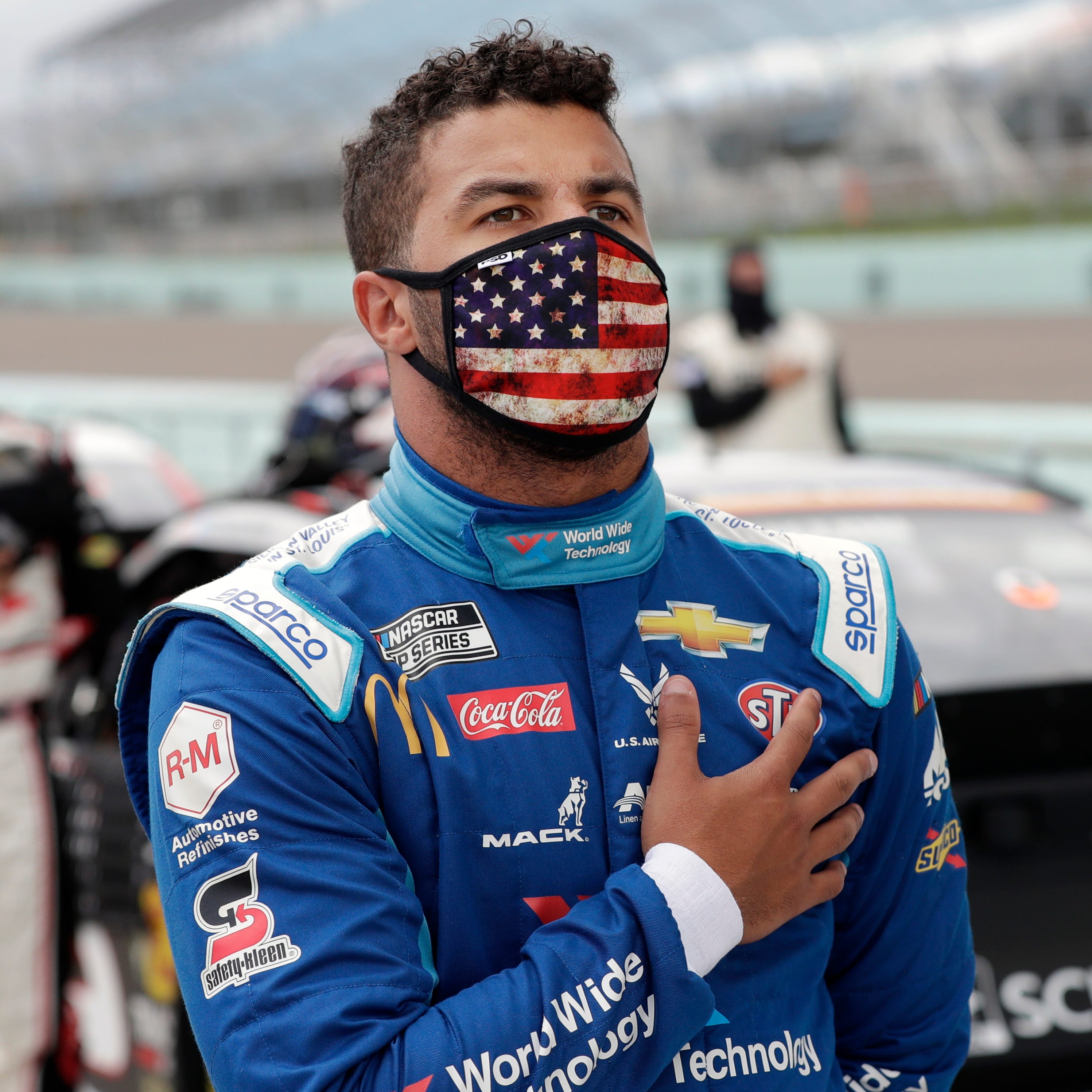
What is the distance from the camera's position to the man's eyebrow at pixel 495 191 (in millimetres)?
1557

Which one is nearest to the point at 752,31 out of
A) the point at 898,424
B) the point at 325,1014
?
the point at 898,424

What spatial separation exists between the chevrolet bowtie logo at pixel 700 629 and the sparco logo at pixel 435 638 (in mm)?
185

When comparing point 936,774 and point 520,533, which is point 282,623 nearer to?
point 520,533

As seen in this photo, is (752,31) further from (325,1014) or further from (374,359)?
(325,1014)

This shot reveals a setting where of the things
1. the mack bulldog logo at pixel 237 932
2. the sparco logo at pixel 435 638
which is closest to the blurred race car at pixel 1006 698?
the sparco logo at pixel 435 638

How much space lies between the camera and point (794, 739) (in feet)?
5.01

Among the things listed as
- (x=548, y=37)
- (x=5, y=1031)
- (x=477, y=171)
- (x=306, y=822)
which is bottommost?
(x=5, y=1031)

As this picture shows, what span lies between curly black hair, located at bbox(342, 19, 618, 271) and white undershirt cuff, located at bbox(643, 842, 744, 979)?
73 centimetres

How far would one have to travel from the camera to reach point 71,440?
6473 millimetres

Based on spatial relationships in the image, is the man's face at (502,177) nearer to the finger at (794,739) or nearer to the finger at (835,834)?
the finger at (794,739)

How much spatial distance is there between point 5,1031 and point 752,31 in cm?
3366

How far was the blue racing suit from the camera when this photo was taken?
136 centimetres

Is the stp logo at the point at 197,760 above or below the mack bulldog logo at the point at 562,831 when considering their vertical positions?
above

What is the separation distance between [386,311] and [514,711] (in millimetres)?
490
